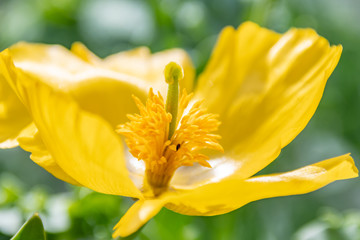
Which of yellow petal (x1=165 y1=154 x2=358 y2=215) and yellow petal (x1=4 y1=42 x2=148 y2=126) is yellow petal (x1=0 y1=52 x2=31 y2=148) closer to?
yellow petal (x1=4 y1=42 x2=148 y2=126)

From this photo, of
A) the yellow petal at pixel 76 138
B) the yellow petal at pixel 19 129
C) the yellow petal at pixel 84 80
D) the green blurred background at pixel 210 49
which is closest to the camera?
the yellow petal at pixel 76 138

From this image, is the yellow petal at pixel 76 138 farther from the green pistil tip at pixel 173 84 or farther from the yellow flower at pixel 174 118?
the green pistil tip at pixel 173 84

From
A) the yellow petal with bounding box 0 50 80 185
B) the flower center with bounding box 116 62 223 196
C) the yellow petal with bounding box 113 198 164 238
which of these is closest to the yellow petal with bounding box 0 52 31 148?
the yellow petal with bounding box 0 50 80 185

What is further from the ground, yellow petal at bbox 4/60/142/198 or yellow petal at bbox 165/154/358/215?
yellow petal at bbox 4/60/142/198

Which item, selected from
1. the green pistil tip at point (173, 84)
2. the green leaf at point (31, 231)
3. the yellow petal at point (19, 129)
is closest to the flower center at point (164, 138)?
the green pistil tip at point (173, 84)

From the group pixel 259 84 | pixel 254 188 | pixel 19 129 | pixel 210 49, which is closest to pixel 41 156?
pixel 19 129

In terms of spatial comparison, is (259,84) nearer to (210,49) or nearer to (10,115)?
(210,49)

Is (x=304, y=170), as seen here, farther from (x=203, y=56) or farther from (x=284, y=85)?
(x=203, y=56)
